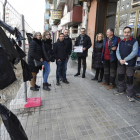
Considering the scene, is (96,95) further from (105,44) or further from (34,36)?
(34,36)

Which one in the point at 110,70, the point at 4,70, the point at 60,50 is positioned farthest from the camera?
the point at 60,50

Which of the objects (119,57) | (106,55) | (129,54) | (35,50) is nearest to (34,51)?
(35,50)

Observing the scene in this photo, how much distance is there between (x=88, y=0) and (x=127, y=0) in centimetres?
302

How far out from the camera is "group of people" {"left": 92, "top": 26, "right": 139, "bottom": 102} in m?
3.61

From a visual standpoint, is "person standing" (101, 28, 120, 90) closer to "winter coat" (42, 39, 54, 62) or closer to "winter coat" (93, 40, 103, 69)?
"winter coat" (93, 40, 103, 69)

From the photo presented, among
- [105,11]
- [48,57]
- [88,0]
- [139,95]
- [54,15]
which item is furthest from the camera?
[54,15]

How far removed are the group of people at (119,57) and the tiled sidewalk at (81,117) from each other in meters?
0.47

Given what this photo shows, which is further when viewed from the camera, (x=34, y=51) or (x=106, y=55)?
(x=106, y=55)

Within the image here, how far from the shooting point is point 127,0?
4.77m

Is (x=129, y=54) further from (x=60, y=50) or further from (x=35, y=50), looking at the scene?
(x=35, y=50)

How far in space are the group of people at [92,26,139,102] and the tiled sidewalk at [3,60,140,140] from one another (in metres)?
0.47

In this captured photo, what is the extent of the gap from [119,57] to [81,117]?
207cm

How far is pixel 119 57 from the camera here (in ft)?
12.6

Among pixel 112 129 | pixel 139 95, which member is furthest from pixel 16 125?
pixel 139 95
